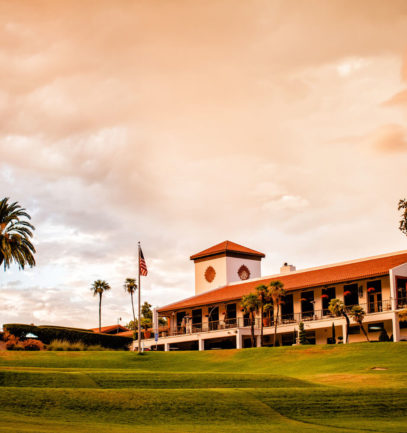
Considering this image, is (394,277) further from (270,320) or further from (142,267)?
(142,267)

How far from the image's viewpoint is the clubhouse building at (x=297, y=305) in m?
53.7

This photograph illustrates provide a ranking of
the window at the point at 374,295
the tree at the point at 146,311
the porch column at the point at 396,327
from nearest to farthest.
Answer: the porch column at the point at 396,327 → the window at the point at 374,295 → the tree at the point at 146,311

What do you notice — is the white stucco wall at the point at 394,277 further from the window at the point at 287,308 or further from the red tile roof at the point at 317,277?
the window at the point at 287,308

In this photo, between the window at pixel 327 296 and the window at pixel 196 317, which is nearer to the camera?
the window at pixel 327 296

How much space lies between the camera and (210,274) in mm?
81562

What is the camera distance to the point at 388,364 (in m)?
38.6

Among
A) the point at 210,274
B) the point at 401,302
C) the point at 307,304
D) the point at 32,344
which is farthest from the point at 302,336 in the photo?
the point at 210,274

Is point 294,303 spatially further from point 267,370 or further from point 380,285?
point 267,370

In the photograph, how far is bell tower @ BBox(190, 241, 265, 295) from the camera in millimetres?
80062

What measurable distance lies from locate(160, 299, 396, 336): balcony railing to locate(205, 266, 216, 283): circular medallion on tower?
30.6 ft

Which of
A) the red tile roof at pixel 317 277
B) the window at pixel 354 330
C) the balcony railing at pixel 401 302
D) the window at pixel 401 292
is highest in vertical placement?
the red tile roof at pixel 317 277

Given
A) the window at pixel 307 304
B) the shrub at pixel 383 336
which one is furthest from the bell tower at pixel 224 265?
the shrub at pixel 383 336

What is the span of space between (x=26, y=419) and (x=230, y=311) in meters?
49.1

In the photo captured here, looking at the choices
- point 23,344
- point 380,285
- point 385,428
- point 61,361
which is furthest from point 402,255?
point 385,428
